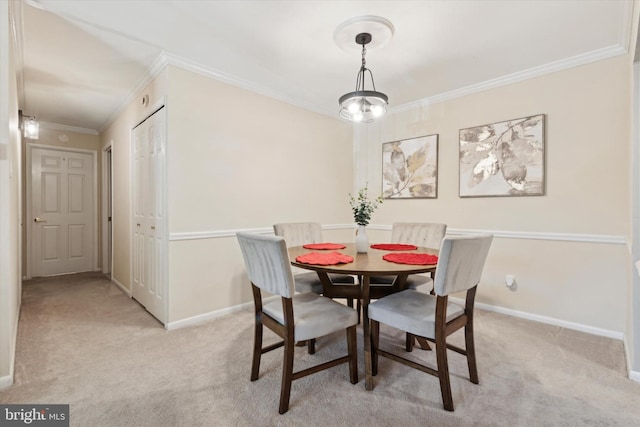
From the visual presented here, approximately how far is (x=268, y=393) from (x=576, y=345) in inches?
94.2

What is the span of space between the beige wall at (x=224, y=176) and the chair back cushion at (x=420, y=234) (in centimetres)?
130

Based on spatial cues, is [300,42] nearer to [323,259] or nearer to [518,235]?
[323,259]

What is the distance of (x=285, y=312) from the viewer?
1.56m

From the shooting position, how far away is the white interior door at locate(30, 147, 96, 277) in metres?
4.43

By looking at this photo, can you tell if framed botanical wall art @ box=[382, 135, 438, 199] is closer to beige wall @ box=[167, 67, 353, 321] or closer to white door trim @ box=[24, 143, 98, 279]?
beige wall @ box=[167, 67, 353, 321]

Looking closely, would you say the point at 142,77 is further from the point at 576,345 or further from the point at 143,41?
the point at 576,345

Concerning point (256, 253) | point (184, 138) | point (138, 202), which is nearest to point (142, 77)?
point (184, 138)

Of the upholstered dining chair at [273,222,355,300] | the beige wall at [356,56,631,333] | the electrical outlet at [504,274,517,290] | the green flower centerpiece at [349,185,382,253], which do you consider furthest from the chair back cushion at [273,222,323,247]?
the electrical outlet at [504,274,517,290]

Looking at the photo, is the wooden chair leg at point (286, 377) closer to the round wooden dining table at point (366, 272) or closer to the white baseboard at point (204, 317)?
the round wooden dining table at point (366, 272)

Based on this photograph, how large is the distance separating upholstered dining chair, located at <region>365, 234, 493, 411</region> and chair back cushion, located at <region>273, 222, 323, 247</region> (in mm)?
1200

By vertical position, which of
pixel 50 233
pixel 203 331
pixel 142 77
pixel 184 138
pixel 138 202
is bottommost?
pixel 203 331

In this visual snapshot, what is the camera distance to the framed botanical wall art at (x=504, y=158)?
9.20 ft

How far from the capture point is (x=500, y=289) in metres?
3.04

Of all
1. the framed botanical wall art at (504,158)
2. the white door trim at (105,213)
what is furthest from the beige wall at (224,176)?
the white door trim at (105,213)
